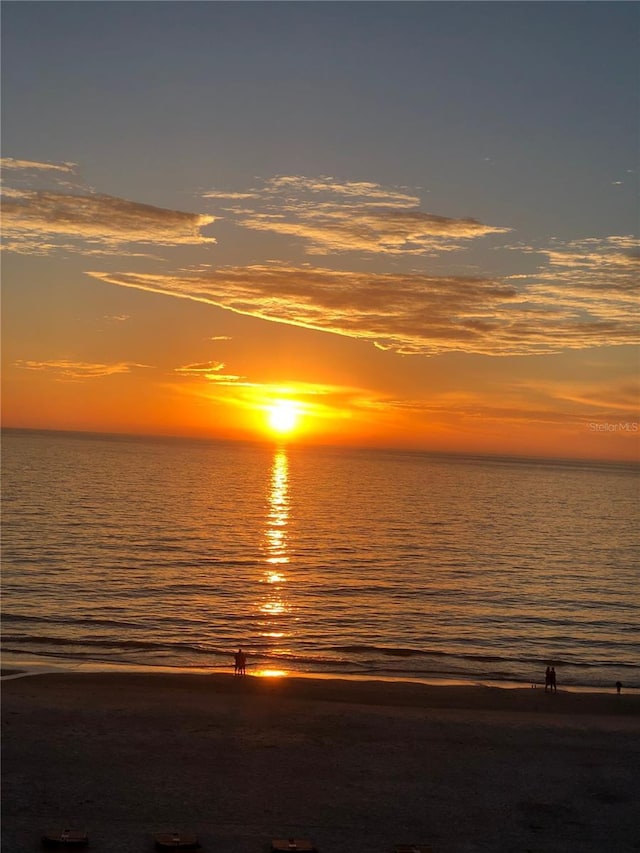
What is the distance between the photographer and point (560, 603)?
60.6 metres

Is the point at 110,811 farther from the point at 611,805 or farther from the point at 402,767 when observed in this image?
the point at 611,805

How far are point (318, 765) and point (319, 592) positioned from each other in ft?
117

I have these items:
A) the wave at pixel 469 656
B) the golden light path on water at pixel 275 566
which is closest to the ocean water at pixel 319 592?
the wave at pixel 469 656

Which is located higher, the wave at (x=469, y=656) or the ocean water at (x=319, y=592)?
the ocean water at (x=319, y=592)

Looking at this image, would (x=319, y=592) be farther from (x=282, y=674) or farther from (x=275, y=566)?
(x=282, y=674)

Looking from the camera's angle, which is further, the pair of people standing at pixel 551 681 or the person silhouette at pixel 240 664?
the person silhouette at pixel 240 664

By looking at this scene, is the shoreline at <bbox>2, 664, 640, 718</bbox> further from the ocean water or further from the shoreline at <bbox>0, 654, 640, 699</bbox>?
the ocean water

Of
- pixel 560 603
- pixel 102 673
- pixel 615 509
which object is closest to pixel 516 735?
pixel 102 673

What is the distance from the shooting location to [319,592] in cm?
6172

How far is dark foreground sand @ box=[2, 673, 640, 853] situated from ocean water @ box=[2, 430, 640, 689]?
6.20 meters

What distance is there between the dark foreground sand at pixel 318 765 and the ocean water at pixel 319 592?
6201 mm

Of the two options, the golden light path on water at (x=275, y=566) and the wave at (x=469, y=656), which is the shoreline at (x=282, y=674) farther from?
the wave at (x=469, y=656)

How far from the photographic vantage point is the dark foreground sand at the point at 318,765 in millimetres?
21469

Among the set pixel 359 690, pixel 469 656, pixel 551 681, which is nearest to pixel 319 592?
pixel 469 656
